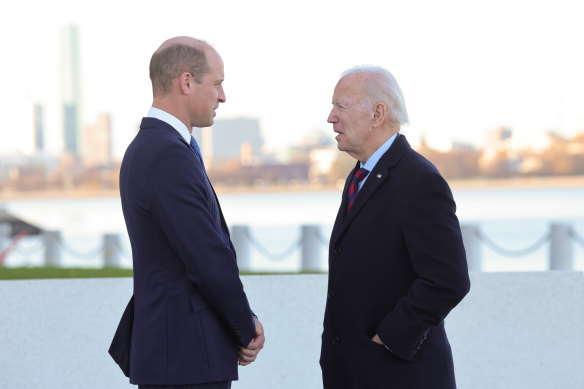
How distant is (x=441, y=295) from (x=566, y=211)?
226 feet

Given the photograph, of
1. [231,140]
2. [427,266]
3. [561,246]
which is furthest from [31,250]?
[231,140]

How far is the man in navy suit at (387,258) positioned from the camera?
2.47 meters

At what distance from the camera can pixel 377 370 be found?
2.57 metres

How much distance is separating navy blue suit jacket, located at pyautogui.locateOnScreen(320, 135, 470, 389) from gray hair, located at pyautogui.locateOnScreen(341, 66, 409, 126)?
0.09 metres

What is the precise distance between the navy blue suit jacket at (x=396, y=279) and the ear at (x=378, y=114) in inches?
3.6

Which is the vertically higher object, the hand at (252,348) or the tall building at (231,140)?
the hand at (252,348)

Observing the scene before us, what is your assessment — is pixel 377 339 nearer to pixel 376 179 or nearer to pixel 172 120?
pixel 376 179

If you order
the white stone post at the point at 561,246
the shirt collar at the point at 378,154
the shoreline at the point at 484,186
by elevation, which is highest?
the shirt collar at the point at 378,154

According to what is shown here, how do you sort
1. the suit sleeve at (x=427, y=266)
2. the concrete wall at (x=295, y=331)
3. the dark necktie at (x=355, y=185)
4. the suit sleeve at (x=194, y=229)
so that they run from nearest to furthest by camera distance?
the suit sleeve at (x=194, y=229), the suit sleeve at (x=427, y=266), the dark necktie at (x=355, y=185), the concrete wall at (x=295, y=331)

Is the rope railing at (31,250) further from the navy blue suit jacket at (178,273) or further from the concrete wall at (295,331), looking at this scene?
the navy blue suit jacket at (178,273)

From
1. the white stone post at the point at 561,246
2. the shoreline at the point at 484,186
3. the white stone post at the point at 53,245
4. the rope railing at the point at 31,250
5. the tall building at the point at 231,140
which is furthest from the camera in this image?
the shoreline at the point at 484,186

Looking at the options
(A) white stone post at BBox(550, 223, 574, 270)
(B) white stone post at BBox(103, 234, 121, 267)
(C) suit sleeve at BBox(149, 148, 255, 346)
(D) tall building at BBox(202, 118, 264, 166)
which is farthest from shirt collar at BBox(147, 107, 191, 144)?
(D) tall building at BBox(202, 118, 264, 166)

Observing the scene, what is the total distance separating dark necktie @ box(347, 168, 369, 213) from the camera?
2.73 m

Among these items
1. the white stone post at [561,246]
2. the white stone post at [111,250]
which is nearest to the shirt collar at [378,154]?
the white stone post at [561,246]
